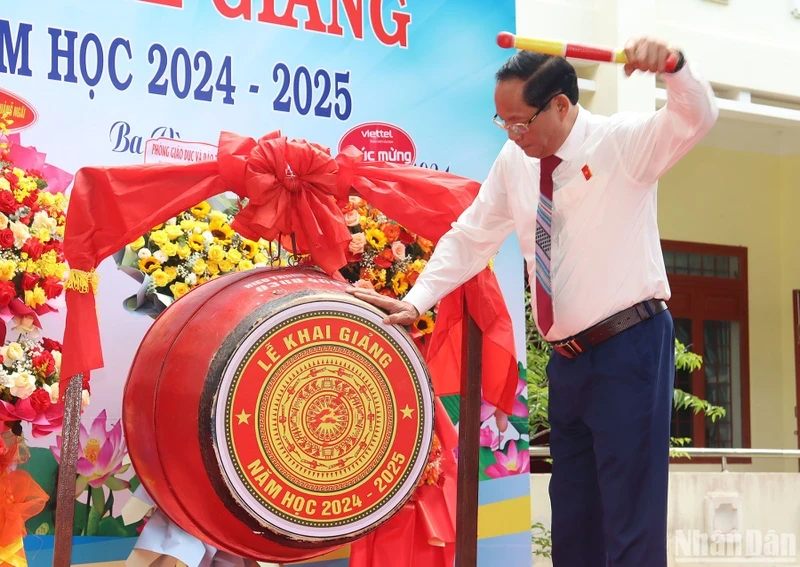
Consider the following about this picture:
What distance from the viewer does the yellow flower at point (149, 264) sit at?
322 cm

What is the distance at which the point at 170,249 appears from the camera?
3.20 m

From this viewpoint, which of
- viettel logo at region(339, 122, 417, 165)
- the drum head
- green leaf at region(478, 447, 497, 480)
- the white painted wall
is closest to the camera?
the drum head

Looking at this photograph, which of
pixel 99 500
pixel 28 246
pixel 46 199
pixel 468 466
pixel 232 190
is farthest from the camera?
pixel 99 500

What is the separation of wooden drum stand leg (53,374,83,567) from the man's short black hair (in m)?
1.33

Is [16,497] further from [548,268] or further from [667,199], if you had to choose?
[667,199]

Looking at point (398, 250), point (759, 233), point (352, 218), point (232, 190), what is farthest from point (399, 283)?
point (759, 233)

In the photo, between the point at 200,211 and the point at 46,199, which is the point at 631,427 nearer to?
the point at 200,211

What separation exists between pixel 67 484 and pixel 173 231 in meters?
1.03

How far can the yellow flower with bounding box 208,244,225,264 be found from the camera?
3.21 meters

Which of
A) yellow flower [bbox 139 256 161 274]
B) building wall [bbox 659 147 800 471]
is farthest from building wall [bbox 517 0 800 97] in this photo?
yellow flower [bbox 139 256 161 274]

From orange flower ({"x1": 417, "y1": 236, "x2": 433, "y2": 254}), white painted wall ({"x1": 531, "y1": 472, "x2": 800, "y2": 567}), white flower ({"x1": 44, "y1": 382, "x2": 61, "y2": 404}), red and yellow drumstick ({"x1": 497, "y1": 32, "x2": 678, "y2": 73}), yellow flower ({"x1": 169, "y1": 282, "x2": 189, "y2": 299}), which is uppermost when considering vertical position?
red and yellow drumstick ({"x1": 497, "y1": 32, "x2": 678, "y2": 73})

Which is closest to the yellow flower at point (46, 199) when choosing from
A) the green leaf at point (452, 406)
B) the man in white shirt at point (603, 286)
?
the man in white shirt at point (603, 286)

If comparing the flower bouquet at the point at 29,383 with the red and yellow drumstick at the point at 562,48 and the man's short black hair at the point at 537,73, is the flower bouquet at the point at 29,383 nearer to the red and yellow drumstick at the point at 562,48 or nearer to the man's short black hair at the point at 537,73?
the man's short black hair at the point at 537,73

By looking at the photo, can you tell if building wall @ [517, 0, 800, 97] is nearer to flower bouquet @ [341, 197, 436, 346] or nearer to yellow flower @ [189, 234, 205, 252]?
flower bouquet @ [341, 197, 436, 346]
